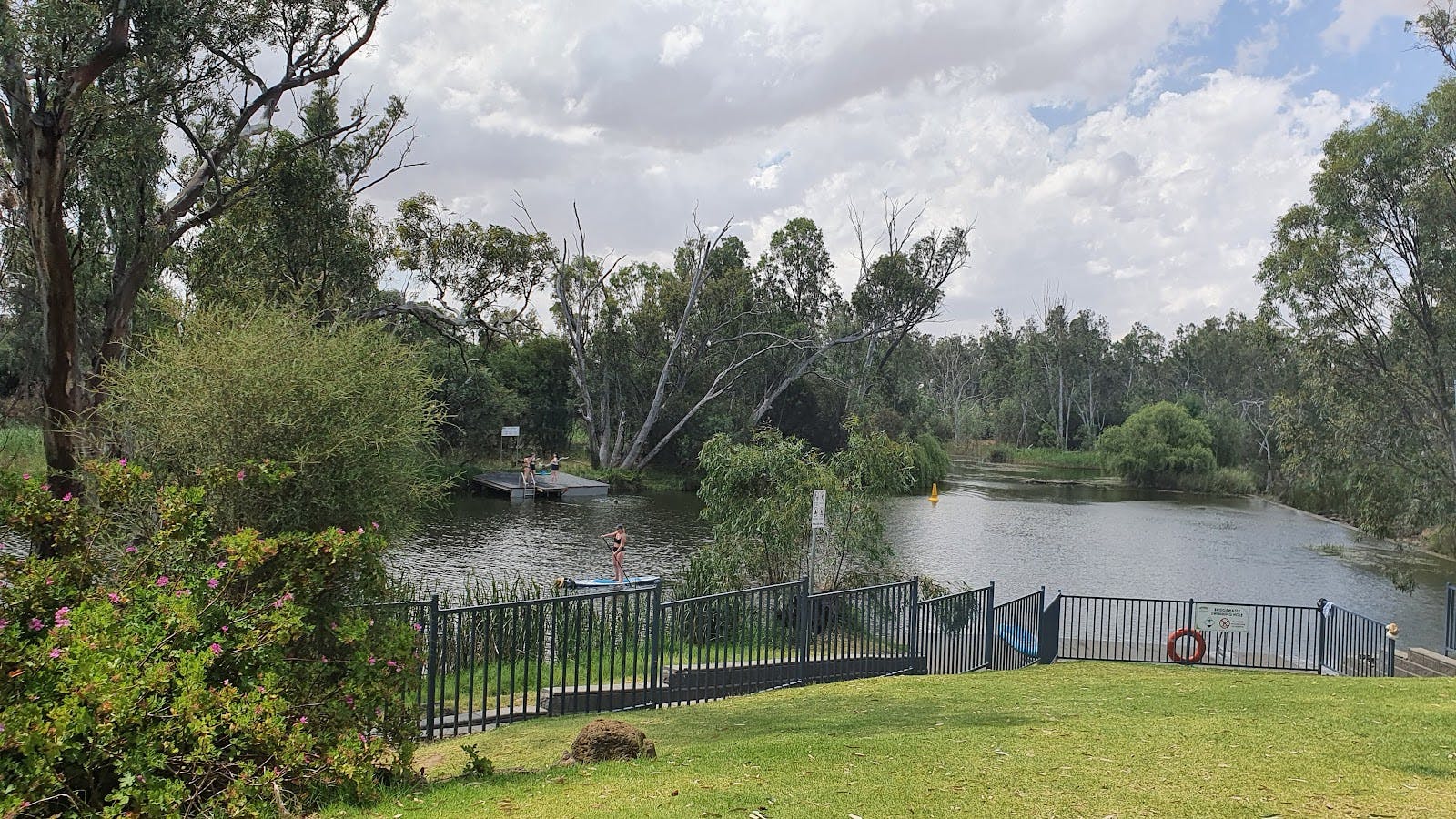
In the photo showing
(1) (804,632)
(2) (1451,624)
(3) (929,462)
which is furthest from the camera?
(3) (929,462)

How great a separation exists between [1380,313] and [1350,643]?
21.2 m

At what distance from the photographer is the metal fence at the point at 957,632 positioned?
1237cm

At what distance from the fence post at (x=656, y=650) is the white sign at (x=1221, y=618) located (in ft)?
29.8

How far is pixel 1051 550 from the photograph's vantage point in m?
29.5

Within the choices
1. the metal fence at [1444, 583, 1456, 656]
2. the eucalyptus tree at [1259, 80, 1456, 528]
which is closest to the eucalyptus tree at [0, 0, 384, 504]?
the metal fence at [1444, 583, 1456, 656]

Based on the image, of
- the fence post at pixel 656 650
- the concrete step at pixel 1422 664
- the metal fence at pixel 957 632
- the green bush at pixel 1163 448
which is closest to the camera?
the fence post at pixel 656 650

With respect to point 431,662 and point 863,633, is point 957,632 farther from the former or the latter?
point 431,662

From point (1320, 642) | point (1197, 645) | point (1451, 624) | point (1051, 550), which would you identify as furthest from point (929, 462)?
point (1320, 642)

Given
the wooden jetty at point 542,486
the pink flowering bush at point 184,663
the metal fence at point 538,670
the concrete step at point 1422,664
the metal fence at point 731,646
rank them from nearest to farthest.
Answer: the pink flowering bush at point 184,663
the metal fence at point 538,670
the metal fence at point 731,646
the concrete step at point 1422,664
the wooden jetty at point 542,486

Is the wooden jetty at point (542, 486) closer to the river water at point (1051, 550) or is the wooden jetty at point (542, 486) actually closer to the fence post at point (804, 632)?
the river water at point (1051, 550)

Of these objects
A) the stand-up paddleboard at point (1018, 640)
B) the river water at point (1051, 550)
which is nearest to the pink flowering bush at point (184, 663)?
the stand-up paddleboard at point (1018, 640)

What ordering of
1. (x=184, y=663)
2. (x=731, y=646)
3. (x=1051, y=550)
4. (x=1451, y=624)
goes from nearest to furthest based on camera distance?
(x=184, y=663), (x=731, y=646), (x=1451, y=624), (x=1051, y=550)

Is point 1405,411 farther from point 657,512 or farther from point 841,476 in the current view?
point 657,512

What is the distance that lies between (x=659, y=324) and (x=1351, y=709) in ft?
148
